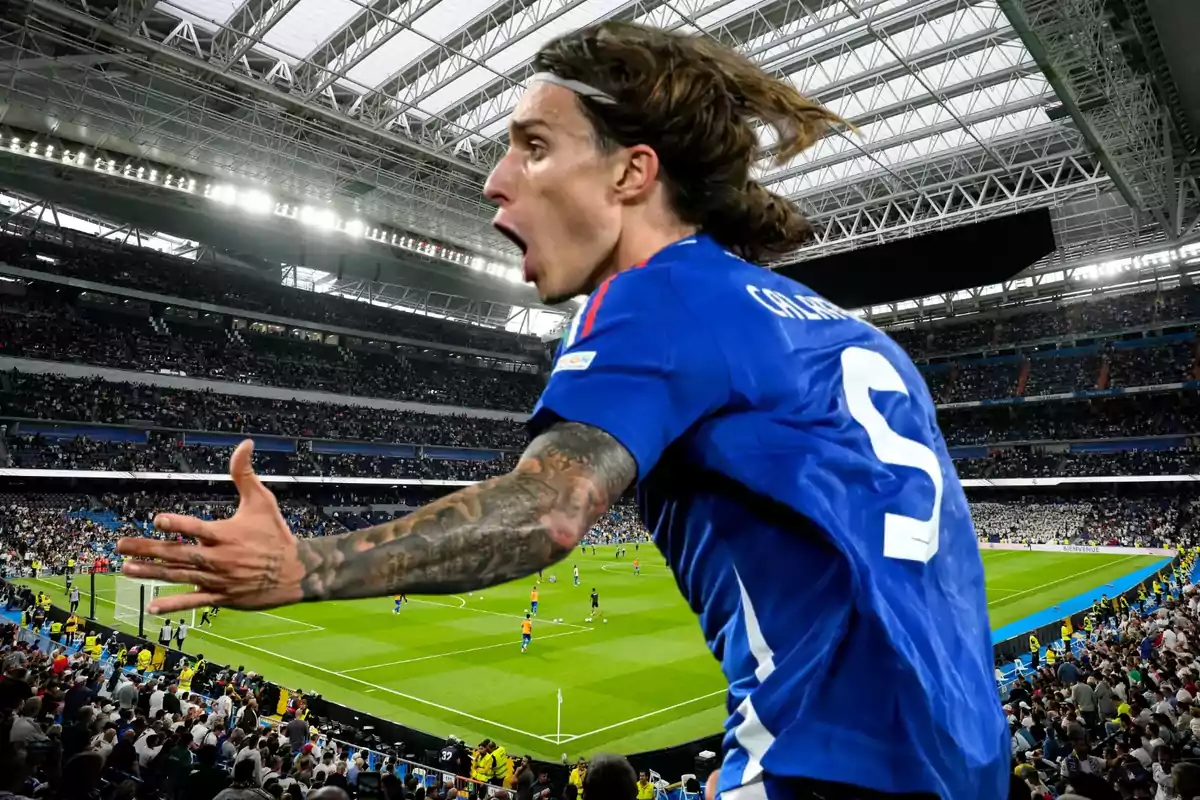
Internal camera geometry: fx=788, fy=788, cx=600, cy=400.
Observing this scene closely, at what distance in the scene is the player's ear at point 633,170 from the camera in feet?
5.31

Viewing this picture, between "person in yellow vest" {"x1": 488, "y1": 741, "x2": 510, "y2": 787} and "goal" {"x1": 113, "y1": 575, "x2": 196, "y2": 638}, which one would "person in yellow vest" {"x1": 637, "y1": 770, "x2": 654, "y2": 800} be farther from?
"goal" {"x1": 113, "y1": 575, "x2": 196, "y2": 638}

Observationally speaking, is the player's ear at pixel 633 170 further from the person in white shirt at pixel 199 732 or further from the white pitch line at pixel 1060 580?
the white pitch line at pixel 1060 580

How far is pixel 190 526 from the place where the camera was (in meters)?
1.20

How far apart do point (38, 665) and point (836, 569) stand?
16180 mm

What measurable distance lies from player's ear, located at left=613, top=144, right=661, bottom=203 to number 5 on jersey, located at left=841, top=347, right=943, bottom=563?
53 centimetres

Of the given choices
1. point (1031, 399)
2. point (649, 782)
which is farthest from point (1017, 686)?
point (1031, 399)

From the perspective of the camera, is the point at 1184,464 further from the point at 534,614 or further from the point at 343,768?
the point at 343,768

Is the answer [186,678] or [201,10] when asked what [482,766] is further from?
[201,10]

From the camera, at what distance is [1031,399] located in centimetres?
5931

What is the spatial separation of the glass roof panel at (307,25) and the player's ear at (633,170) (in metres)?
27.7

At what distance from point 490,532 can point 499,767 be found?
12700 mm

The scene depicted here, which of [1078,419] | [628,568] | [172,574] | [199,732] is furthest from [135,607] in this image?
[1078,419]

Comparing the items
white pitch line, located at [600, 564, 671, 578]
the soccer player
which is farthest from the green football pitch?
the soccer player

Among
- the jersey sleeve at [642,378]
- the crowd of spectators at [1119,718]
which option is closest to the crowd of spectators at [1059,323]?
the crowd of spectators at [1119,718]
